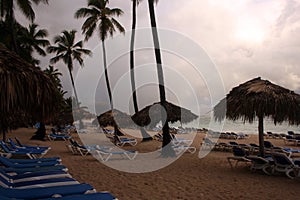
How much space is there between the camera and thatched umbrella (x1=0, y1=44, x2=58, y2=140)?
381 cm

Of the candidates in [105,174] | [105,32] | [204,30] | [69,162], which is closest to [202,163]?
[105,174]

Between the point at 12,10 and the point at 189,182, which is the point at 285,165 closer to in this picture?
the point at 189,182

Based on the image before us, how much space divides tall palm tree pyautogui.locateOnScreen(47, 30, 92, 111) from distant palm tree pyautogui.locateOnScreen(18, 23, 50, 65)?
2889 mm

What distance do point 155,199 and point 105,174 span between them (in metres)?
2.70

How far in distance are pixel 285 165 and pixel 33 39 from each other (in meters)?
22.4

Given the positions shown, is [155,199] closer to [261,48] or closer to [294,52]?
[261,48]

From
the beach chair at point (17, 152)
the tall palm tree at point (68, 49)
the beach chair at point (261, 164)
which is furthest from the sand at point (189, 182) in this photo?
the tall palm tree at point (68, 49)

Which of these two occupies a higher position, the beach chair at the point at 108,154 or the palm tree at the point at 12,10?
the palm tree at the point at 12,10

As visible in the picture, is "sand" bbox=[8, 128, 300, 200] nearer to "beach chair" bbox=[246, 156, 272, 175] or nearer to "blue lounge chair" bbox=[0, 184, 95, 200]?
"beach chair" bbox=[246, 156, 272, 175]

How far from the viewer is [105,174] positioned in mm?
7816

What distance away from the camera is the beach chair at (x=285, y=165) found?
7.64 meters

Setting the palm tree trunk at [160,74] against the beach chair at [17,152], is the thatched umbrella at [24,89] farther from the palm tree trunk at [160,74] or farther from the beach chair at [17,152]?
the palm tree trunk at [160,74]

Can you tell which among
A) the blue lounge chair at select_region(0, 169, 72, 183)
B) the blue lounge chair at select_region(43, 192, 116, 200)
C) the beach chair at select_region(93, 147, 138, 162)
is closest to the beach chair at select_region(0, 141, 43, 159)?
the beach chair at select_region(93, 147, 138, 162)

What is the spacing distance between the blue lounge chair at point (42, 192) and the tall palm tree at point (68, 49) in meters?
25.9
